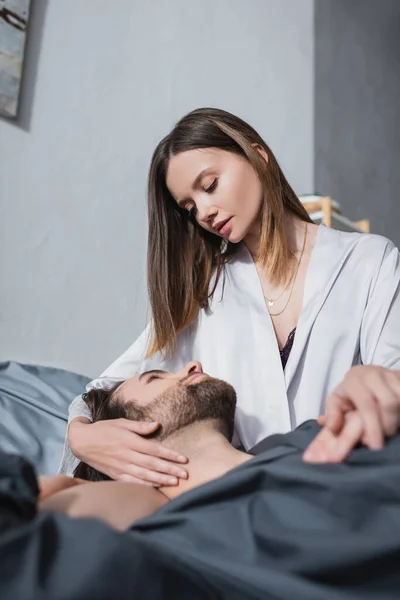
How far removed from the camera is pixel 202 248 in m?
1.52

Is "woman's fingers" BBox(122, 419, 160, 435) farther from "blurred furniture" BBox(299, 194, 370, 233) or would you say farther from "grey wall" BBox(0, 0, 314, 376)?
"blurred furniture" BBox(299, 194, 370, 233)

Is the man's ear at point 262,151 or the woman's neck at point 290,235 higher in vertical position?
the man's ear at point 262,151

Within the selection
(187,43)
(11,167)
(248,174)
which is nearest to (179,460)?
(248,174)

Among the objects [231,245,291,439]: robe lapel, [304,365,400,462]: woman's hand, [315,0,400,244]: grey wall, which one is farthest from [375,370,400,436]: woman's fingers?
[315,0,400,244]: grey wall

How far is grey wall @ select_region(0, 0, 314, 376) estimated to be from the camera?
1.89m

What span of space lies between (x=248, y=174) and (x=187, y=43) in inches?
52.6

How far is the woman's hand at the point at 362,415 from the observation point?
0.70 meters

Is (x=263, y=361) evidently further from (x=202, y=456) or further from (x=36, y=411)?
(x=36, y=411)

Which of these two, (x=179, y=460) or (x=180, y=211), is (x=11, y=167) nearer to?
(x=180, y=211)

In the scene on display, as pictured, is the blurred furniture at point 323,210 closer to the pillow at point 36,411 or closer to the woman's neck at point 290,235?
the woman's neck at point 290,235

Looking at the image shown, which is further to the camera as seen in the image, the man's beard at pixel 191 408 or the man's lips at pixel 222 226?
the man's lips at pixel 222 226

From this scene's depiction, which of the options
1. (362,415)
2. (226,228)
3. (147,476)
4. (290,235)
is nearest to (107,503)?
(147,476)

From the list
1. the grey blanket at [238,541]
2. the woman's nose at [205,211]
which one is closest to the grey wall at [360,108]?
the woman's nose at [205,211]

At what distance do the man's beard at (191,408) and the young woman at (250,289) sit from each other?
8 cm
